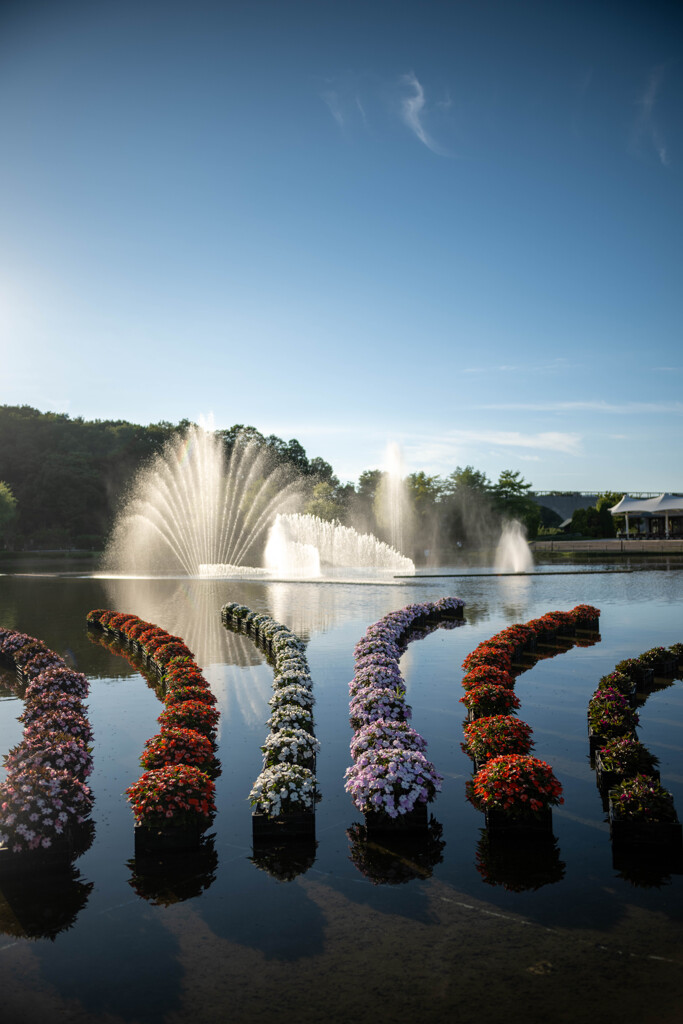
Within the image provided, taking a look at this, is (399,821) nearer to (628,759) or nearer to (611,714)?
(628,759)

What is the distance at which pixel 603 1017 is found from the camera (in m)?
5.18

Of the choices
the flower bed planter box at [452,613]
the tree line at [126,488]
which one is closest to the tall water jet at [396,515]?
the tree line at [126,488]

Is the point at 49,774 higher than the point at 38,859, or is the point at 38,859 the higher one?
the point at 49,774

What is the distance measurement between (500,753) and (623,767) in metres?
1.55

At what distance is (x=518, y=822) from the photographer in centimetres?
806

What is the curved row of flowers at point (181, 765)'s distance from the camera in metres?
7.88

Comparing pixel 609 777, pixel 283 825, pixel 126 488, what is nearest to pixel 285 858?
pixel 283 825

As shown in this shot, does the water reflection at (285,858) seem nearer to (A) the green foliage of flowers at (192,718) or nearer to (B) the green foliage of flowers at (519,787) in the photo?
(B) the green foliage of flowers at (519,787)

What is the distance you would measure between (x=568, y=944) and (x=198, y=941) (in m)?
3.18

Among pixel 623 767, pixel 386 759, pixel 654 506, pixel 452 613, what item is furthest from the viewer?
pixel 654 506

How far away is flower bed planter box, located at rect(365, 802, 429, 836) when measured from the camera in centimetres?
823

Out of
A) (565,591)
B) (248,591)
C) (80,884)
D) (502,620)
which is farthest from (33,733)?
(565,591)

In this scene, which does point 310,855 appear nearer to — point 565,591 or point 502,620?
point 502,620

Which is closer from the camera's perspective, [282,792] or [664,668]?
[282,792]
